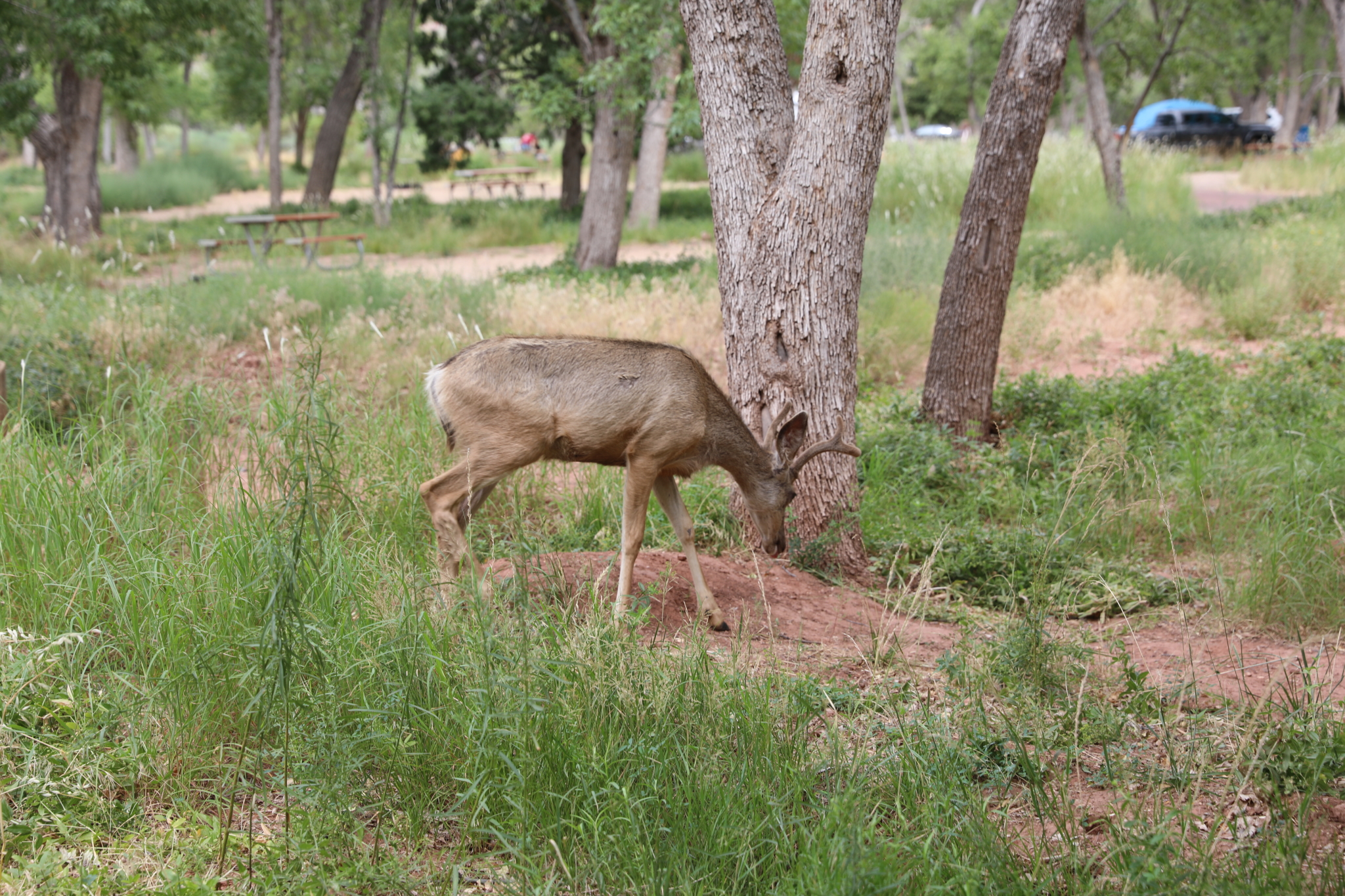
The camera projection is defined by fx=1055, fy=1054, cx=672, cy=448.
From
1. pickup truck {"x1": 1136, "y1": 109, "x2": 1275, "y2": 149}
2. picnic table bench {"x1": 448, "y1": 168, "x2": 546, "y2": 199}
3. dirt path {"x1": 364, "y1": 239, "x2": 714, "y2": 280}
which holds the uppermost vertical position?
pickup truck {"x1": 1136, "y1": 109, "x2": 1275, "y2": 149}

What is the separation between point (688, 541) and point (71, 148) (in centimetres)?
1846

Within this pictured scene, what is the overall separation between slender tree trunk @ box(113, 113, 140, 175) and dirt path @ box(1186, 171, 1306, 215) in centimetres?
3246

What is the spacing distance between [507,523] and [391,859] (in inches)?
91.9

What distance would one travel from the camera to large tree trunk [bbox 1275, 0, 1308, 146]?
33.3 m

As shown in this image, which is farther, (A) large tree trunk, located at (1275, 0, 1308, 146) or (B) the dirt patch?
(A) large tree trunk, located at (1275, 0, 1308, 146)

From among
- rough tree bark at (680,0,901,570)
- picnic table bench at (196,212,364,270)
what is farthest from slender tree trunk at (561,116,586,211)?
rough tree bark at (680,0,901,570)

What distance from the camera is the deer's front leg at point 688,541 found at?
5.05 meters

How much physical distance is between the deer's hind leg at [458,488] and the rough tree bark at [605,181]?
10.9m

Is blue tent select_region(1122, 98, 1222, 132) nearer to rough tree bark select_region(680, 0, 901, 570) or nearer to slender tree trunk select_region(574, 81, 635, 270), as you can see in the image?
slender tree trunk select_region(574, 81, 635, 270)

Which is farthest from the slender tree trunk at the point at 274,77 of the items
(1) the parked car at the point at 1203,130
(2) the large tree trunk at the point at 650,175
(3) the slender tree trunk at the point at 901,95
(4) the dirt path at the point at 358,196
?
(1) the parked car at the point at 1203,130

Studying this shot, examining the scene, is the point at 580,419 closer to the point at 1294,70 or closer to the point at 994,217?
the point at 994,217

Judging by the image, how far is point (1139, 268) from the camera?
13609 millimetres

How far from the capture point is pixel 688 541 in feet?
17.2

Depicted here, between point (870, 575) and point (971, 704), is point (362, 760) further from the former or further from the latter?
point (870, 575)
